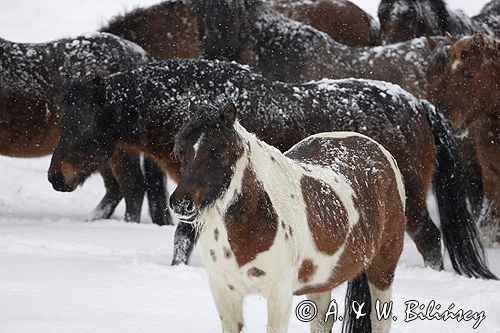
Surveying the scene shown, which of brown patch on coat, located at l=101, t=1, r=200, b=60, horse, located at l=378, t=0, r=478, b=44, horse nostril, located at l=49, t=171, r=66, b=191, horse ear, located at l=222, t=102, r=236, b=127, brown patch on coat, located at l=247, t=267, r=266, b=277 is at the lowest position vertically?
brown patch on coat, located at l=101, t=1, r=200, b=60

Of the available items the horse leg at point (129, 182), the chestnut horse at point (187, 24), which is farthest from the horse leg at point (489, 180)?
the chestnut horse at point (187, 24)

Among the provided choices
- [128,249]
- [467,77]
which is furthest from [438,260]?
[128,249]

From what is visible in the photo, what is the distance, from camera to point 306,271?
12.4ft

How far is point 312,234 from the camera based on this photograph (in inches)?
148

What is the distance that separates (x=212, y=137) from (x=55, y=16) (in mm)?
15070

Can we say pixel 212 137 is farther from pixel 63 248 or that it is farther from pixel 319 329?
pixel 63 248

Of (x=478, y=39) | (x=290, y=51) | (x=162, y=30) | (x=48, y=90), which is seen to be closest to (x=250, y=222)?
(x=478, y=39)

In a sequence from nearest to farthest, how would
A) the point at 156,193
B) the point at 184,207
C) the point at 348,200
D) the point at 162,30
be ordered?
the point at 184,207 → the point at 348,200 → the point at 156,193 → the point at 162,30

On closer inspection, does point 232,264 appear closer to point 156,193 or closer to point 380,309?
point 380,309

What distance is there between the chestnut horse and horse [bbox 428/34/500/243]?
375 cm

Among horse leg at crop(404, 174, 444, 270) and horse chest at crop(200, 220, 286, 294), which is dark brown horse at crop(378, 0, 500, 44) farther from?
horse chest at crop(200, 220, 286, 294)

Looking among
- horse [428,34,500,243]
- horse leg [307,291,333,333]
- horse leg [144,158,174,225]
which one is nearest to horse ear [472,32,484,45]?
horse [428,34,500,243]

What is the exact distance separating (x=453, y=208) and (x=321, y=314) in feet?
8.15

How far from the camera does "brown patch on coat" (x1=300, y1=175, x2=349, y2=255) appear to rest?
380 cm
